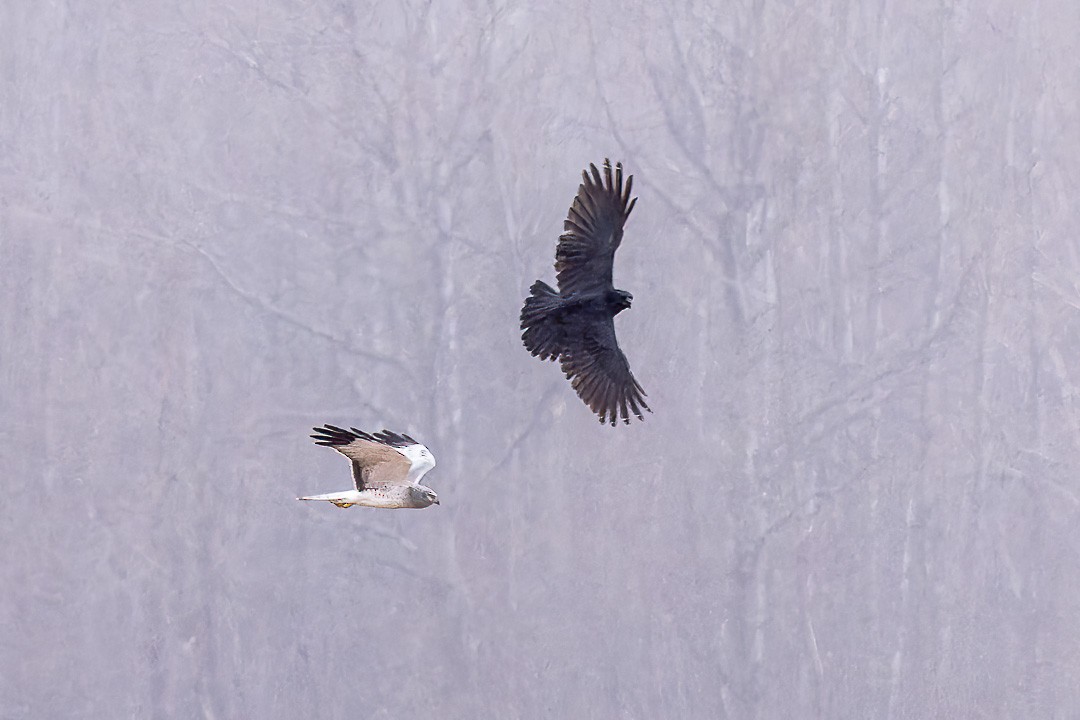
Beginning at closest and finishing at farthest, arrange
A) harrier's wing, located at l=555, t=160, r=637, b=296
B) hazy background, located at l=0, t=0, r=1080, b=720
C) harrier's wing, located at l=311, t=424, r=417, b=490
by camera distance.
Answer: harrier's wing, located at l=311, t=424, r=417, b=490 < harrier's wing, located at l=555, t=160, r=637, b=296 < hazy background, located at l=0, t=0, r=1080, b=720

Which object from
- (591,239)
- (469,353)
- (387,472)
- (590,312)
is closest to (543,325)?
(590,312)

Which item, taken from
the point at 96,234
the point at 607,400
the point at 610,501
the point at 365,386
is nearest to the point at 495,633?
the point at 610,501

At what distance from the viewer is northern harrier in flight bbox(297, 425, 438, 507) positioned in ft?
10.9

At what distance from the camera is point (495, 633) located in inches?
178

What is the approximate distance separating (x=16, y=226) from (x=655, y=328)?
194cm

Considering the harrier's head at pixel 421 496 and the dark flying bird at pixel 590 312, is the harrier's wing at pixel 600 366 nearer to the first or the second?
the dark flying bird at pixel 590 312

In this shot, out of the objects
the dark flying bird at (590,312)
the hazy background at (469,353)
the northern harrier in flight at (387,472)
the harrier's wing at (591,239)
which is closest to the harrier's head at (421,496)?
the northern harrier in flight at (387,472)

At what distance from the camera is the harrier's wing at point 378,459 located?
328 centimetres

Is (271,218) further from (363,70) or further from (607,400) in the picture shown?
(607,400)

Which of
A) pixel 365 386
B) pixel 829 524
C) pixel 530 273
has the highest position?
pixel 530 273

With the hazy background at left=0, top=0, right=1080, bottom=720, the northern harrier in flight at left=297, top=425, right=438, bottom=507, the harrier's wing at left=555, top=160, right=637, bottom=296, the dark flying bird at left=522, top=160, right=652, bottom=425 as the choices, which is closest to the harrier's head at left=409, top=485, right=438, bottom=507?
the northern harrier in flight at left=297, top=425, right=438, bottom=507

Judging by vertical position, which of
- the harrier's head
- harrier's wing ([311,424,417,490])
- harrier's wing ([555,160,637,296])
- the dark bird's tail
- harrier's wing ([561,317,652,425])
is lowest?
the harrier's head

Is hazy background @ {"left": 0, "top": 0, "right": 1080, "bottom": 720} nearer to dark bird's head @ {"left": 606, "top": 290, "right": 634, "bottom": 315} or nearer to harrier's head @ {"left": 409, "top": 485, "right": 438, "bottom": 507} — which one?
dark bird's head @ {"left": 606, "top": 290, "right": 634, "bottom": 315}

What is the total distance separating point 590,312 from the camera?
3607 mm
